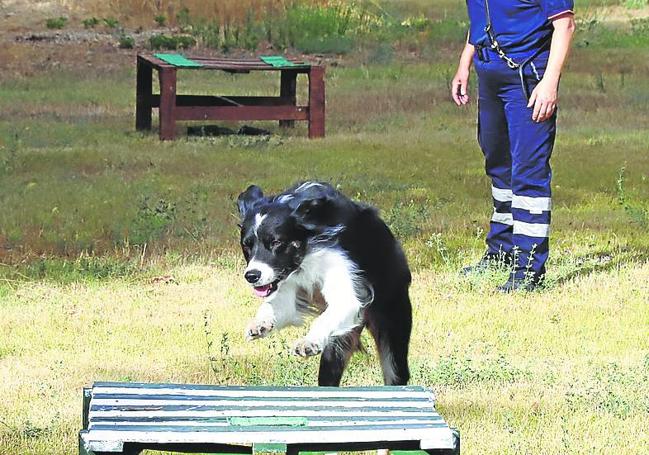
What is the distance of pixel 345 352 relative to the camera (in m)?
4.85

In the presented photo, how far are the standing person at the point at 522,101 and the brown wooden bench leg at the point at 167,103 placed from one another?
235 inches

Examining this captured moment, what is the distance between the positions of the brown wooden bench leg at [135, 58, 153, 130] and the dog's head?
33.5ft

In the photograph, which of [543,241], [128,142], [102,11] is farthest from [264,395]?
[102,11]

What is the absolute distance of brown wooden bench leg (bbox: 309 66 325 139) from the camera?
14.1 m

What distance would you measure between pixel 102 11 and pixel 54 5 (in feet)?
3.37

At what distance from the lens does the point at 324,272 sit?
4.76 metres

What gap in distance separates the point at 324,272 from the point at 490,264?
12.0ft

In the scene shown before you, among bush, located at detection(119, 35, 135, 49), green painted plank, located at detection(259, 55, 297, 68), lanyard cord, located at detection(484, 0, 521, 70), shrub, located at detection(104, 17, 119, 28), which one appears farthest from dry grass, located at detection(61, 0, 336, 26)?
→ lanyard cord, located at detection(484, 0, 521, 70)

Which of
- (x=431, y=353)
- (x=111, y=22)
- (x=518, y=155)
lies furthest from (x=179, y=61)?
(x=111, y=22)

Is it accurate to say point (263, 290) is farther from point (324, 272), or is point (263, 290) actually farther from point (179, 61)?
point (179, 61)

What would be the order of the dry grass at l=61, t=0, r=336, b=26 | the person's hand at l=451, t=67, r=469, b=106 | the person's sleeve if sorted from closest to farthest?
the person's sleeve → the person's hand at l=451, t=67, r=469, b=106 → the dry grass at l=61, t=0, r=336, b=26

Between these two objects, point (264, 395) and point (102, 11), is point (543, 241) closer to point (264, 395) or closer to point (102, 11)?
point (264, 395)

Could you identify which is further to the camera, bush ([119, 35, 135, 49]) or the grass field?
bush ([119, 35, 135, 49])

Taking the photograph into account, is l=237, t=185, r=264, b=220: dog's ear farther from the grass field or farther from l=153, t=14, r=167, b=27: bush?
l=153, t=14, r=167, b=27: bush
